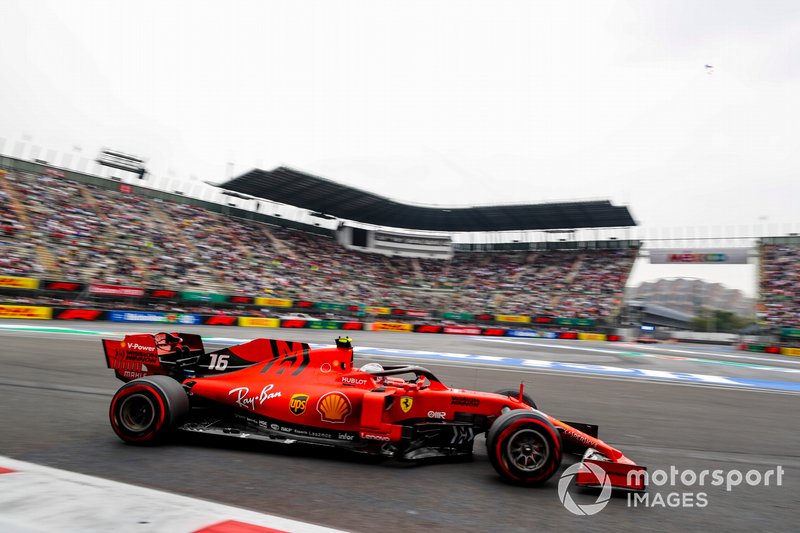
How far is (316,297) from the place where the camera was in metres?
36.3

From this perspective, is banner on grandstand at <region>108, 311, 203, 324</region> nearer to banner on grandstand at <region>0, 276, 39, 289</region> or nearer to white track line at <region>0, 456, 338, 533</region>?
banner on grandstand at <region>0, 276, 39, 289</region>

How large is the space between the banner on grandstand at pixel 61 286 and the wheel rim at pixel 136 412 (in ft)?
71.1

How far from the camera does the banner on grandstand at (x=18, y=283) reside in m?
20.9

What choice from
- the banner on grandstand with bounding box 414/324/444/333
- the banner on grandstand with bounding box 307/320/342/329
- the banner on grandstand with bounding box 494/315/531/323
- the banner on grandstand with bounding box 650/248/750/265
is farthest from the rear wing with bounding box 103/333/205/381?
the banner on grandstand with bounding box 650/248/750/265

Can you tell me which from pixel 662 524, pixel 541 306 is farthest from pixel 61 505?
pixel 541 306

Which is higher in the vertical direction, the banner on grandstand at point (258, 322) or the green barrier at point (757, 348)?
the green barrier at point (757, 348)

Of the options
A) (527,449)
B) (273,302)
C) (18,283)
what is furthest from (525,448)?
(273,302)

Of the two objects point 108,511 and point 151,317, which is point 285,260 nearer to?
point 151,317

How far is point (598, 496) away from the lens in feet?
13.1

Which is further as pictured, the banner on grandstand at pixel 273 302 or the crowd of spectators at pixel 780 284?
the crowd of spectators at pixel 780 284

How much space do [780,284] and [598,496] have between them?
41.9 m

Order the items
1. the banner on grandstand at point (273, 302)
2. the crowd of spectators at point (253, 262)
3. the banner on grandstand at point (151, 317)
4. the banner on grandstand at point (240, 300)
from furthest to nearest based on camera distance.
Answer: the banner on grandstand at point (273, 302)
the banner on grandstand at point (240, 300)
the crowd of spectators at point (253, 262)
the banner on grandstand at point (151, 317)

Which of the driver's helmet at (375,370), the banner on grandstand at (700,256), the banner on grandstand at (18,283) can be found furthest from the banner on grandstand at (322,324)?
the banner on grandstand at (700,256)

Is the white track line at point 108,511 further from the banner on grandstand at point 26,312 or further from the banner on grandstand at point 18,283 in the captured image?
the banner on grandstand at point 18,283
